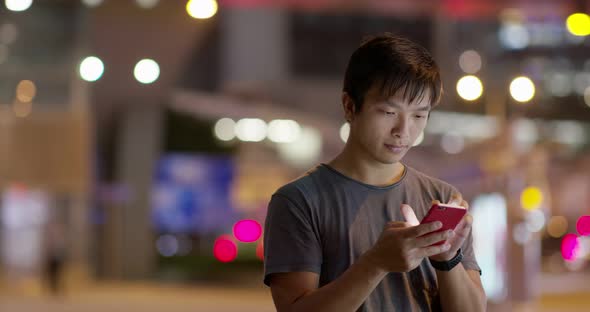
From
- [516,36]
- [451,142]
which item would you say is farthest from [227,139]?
[516,36]

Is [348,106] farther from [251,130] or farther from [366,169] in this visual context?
[251,130]

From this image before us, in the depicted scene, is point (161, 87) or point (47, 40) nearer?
point (161, 87)

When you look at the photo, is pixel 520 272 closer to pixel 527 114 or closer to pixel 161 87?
pixel 527 114

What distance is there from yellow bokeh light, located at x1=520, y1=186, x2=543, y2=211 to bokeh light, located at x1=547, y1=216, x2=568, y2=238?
12554mm

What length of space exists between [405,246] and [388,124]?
34 cm

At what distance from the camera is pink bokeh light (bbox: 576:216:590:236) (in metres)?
19.9

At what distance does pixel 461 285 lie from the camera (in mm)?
2107

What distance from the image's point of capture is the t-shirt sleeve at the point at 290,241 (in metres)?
2.07

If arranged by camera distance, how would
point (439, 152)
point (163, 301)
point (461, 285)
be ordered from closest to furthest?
point (461, 285) < point (163, 301) < point (439, 152)

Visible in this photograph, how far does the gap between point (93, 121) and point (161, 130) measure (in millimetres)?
2148

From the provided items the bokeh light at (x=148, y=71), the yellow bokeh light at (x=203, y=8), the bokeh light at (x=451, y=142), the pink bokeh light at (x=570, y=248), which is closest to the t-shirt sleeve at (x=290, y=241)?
the yellow bokeh light at (x=203, y=8)

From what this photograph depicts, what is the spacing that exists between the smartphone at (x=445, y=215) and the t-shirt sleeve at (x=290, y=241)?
0.97 ft

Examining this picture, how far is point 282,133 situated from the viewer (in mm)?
24281

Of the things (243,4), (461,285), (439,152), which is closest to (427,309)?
(461,285)
